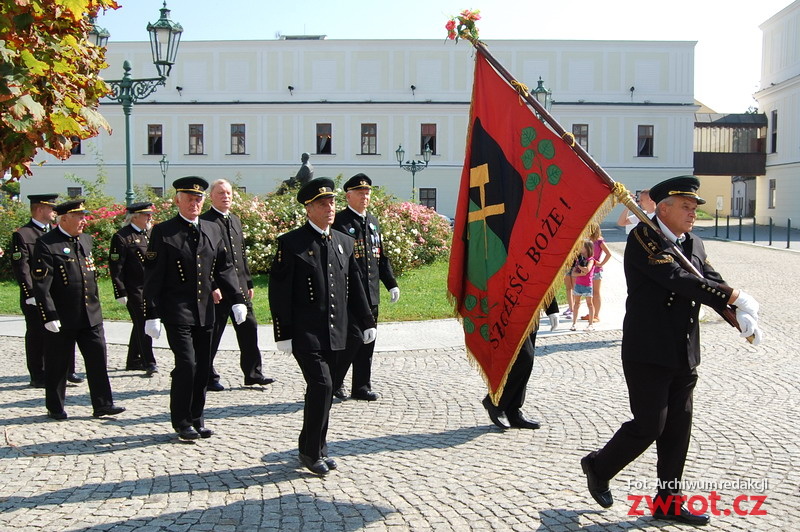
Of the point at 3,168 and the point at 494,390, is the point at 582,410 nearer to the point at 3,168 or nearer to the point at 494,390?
the point at 494,390

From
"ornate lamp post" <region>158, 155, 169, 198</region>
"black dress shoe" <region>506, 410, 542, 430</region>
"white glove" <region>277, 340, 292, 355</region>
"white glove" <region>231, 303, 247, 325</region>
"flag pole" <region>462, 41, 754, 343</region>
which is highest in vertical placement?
"ornate lamp post" <region>158, 155, 169, 198</region>

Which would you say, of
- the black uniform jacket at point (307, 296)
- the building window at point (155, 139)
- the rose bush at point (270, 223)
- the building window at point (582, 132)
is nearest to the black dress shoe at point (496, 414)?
the black uniform jacket at point (307, 296)

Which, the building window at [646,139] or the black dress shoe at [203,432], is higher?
the building window at [646,139]

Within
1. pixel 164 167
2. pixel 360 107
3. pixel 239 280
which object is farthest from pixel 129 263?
pixel 164 167

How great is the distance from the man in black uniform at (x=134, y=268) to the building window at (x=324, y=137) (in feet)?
157

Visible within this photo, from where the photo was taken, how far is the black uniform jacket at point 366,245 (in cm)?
779

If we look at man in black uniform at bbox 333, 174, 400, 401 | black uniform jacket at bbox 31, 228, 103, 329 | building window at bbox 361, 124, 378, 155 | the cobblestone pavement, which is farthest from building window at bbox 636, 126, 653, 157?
black uniform jacket at bbox 31, 228, 103, 329

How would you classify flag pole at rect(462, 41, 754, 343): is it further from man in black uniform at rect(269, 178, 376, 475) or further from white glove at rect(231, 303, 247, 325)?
white glove at rect(231, 303, 247, 325)

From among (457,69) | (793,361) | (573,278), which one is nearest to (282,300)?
(793,361)

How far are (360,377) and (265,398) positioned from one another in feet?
3.15

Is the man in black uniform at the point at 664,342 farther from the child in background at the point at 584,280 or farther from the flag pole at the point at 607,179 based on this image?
the child in background at the point at 584,280

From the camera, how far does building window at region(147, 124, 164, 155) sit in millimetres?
56906

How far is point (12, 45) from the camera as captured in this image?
13.5 feet

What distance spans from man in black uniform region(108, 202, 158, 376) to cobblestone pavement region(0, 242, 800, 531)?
15.7 inches
